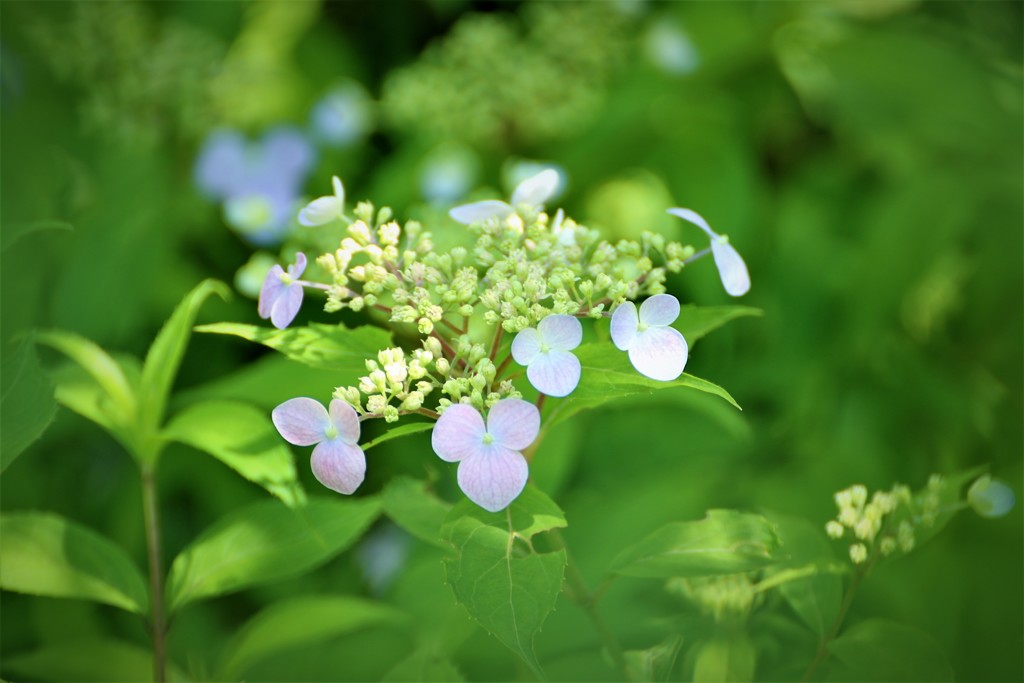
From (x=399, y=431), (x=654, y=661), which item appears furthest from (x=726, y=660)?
(x=399, y=431)

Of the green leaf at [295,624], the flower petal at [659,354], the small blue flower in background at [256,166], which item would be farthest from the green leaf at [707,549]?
the small blue flower in background at [256,166]

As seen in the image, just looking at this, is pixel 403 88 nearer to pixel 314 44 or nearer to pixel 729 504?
pixel 314 44

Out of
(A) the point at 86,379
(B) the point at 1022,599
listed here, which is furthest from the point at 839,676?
(A) the point at 86,379

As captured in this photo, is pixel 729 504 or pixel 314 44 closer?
pixel 729 504

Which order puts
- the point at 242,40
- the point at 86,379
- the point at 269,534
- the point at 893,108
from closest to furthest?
the point at 269,534
the point at 86,379
the point at 893,108
the point at 242,40

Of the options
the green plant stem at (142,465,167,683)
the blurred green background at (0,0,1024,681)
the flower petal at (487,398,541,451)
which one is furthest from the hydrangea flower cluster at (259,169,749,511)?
the blurred green background at (0,0,1024,681)

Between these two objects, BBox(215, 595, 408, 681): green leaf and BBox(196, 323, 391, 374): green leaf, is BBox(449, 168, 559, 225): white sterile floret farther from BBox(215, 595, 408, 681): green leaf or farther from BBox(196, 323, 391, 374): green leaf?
BBox(215, 595, 408, 681): green leaf

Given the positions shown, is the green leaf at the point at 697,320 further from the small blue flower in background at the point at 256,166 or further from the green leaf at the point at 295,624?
the small blue flower in background at the point at 256,166
